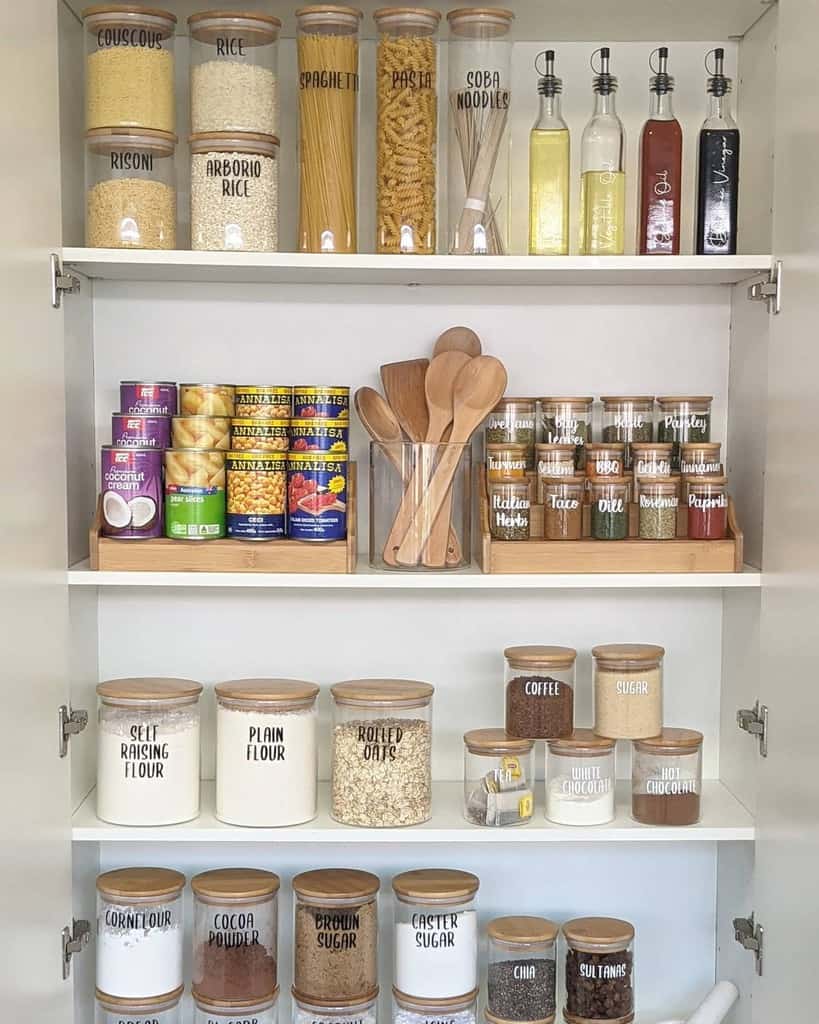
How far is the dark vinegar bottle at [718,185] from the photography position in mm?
1695

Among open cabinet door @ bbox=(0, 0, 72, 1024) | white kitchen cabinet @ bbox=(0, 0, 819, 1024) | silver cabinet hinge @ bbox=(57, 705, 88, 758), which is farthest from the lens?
silver cabinet hinge @ bbox=(57, 705, 88, 758)

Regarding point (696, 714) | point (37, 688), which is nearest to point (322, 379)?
point (37, 688)

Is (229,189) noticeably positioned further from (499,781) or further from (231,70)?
(499,781)

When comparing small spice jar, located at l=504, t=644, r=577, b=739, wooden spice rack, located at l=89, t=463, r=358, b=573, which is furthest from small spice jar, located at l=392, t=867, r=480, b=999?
wooden spice rack, located at l=89, t=463, r=358, b=573

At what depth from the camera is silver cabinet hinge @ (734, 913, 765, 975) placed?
1.69m

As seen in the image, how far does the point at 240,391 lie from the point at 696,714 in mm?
860

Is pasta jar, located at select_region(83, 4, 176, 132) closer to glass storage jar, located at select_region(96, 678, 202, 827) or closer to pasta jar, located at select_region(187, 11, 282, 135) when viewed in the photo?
pasta jar, located at select_region(187, 11, 282, 135)

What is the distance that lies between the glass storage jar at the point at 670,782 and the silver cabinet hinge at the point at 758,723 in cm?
7

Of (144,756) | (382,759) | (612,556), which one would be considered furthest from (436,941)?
(612,556)

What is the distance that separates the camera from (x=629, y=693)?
1.73m

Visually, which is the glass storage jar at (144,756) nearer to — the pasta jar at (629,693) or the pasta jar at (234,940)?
the pasta jar at (234,940)

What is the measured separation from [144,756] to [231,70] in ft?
3.01

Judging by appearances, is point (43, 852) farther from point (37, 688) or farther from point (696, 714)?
point (696, 714)

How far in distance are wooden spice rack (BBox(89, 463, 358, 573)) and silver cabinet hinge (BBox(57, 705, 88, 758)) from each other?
20 cm
